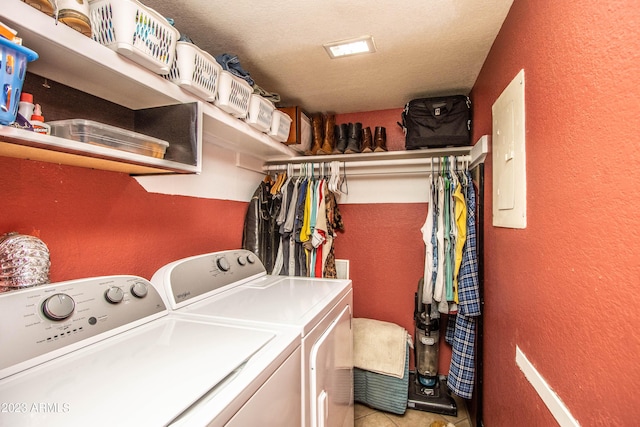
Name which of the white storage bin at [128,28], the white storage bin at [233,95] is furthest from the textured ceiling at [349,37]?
the white storage bin at [128,28]

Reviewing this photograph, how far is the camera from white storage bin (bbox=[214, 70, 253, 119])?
139 cm

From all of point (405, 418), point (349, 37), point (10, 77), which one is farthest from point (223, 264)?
point (405, 418)

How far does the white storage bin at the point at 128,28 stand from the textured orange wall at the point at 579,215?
1252 mm

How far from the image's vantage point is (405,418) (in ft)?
6.75

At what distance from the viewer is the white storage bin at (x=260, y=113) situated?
165 cm

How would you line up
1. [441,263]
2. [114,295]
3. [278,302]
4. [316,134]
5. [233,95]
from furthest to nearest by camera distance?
1. [316,134]
2. [441,263]
3. [233,95]
4. [278,302]
5. [114,295]

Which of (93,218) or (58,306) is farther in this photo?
(93,218)

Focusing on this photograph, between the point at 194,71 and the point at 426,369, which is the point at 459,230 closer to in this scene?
the point at 426,369

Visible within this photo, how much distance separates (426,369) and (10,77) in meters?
2.61

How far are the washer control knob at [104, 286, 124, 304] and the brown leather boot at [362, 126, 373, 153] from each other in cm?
182

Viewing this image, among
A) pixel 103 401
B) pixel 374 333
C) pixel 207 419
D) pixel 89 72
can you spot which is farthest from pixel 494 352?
pixel 89 72

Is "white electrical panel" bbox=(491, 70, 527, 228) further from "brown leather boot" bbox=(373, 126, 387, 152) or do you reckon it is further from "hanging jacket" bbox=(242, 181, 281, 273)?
"hanging jacket" bbox=(242, 181, 281, 273)

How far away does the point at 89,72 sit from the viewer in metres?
0.97

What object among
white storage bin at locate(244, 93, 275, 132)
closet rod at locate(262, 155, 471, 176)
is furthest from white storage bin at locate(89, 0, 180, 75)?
closet rod at locate(262, 155, 471, 176)
